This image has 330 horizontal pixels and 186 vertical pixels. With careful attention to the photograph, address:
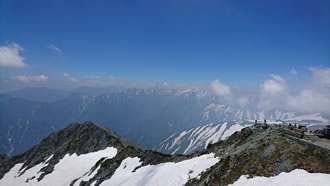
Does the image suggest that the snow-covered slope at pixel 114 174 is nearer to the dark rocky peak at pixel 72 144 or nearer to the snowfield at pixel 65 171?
the snowfield at pixel 65 171

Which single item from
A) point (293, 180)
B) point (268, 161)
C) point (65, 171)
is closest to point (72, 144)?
point (65, 171)

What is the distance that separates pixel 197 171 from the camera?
25891 mm

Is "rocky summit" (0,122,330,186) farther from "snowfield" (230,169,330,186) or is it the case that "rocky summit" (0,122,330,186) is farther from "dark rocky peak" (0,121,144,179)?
"dark rocky peak" (0,121,144,179)

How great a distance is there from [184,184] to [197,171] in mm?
3060

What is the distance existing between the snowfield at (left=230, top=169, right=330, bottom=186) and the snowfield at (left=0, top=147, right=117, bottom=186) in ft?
185

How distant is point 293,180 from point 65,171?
2928 inches

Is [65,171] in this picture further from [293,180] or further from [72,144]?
[293,180]

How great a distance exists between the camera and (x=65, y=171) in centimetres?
6425

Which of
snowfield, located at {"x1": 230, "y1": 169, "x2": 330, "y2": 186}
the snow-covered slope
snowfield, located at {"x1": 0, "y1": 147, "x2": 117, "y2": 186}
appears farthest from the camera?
snowfield, located at {"x1": 0, "y1": 147, "x2": 117, "y2": 186}

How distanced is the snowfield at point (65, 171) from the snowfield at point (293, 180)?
5626 centimetres

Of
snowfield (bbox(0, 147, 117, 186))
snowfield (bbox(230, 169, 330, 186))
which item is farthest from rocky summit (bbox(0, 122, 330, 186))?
snowfield (bbox(230, 169, 330, 186))

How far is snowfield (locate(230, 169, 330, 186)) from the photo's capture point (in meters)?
14.0

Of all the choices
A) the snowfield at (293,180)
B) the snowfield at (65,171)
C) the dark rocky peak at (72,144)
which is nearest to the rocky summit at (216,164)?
the snowfield at (65,171)

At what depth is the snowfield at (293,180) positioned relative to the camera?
45.8 ft
